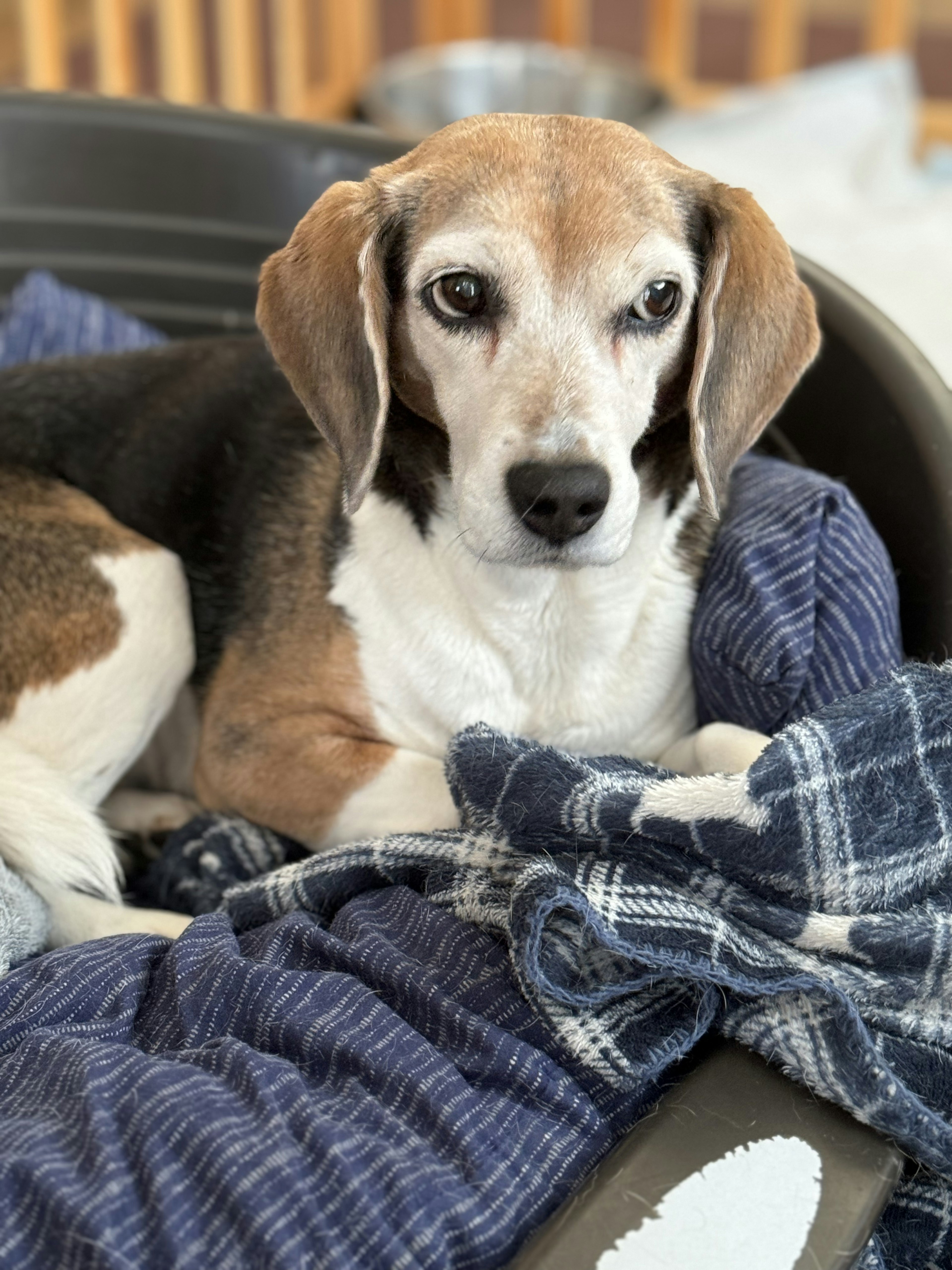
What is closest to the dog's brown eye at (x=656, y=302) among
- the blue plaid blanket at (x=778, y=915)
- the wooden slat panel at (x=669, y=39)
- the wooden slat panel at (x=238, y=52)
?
the blue plaid blanket at (x=778, y=915)

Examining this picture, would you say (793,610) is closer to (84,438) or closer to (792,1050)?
(792,1050)

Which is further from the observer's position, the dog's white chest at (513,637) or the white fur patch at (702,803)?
the dog's white chest at (513,637)

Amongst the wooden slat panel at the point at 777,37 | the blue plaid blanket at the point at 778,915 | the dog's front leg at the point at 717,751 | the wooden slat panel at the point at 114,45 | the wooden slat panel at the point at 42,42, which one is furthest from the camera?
the wooden slat panel at the point at 777,37

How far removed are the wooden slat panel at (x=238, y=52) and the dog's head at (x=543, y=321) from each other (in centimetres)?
244

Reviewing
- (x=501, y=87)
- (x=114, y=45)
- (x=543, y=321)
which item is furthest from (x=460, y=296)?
(x=501, y=87)

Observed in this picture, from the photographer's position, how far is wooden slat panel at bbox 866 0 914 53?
3992 millimetres

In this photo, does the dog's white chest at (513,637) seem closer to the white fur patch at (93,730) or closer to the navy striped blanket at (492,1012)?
the navy striped blanket at (492,1012)

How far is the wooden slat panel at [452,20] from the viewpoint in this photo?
4770mm

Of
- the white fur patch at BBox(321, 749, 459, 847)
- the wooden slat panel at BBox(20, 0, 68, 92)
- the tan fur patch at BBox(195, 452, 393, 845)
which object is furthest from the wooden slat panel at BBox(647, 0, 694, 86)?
the white fur patch at BBox(321, 749, 459, 847)

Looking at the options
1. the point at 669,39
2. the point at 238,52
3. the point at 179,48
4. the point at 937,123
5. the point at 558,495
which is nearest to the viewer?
the point at 558,495

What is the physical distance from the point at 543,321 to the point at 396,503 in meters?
0.34

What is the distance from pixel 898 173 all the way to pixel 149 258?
6.12 ft

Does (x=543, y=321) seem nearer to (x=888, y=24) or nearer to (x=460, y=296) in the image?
(x=460, y=296)

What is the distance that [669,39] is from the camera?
4375 mm
